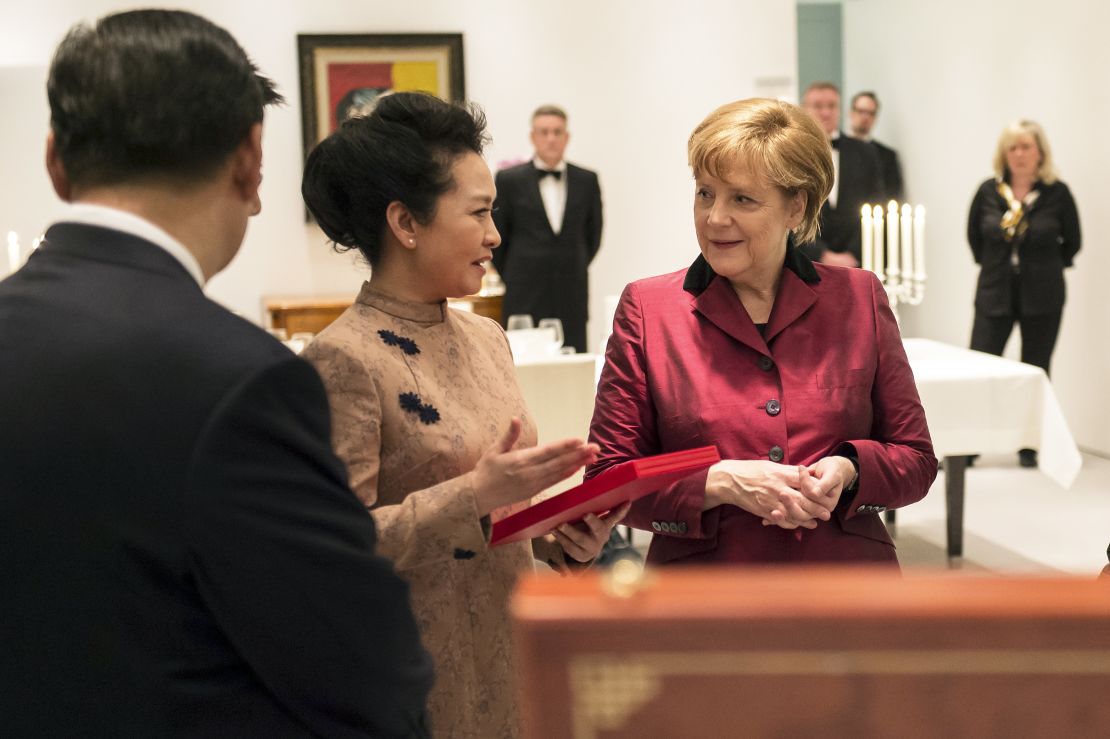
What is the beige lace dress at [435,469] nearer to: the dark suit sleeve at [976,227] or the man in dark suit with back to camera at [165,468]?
the man in dark suit with back to camera at [165,468]

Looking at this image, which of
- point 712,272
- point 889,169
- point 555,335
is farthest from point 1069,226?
point 712,272

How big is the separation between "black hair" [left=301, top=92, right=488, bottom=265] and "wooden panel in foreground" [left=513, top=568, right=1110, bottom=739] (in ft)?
4.07

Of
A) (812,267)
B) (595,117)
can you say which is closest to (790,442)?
(812,267)

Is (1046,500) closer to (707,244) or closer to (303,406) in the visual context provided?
(707,244)

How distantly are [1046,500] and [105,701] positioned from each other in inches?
254

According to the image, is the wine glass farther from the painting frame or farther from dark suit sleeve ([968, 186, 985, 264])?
the painting frame

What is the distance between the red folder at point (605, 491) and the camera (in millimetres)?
1620

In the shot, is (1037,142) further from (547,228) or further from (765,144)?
(765,144)

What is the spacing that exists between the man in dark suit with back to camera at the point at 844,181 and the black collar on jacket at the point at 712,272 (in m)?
6.81

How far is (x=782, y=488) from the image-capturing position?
196 cm

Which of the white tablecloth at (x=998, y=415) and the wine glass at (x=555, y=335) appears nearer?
the white tablecloth at (x=998, y=415)

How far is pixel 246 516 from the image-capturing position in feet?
3.38

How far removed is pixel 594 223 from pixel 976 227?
2.38 metres

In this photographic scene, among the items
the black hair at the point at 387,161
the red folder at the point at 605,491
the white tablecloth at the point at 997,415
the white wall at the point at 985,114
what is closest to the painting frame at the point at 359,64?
the white wall at the point at 985,114
